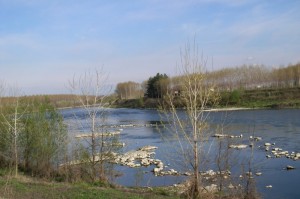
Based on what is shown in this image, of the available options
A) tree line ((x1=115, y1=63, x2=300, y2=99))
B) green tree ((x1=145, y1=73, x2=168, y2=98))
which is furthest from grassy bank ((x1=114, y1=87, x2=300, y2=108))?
green tree ((x1=145, y1=73, x2=168, y2=98))

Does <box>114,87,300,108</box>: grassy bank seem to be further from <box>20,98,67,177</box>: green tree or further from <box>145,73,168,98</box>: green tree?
<box>20,98,67,177</box>: green tree

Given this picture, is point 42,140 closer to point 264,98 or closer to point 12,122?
point 12,122

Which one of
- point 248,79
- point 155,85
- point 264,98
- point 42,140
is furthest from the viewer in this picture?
point 248,79

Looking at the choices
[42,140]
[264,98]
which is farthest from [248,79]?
[42,140]

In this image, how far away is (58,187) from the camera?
13750 millimetres

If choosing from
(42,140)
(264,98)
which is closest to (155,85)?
(264,98)

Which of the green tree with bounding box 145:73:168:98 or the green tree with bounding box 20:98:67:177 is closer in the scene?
the green tree with bounding box 20:98:67:177

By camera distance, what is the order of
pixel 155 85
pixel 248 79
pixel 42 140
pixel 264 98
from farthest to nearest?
pixel 248 79 → pixel 155 85 → pixel 264 98 → pixel 42 140

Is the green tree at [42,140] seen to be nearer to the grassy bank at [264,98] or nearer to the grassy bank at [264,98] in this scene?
the grassy bank at [264,98]

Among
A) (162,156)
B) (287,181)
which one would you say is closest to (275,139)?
(162,156)

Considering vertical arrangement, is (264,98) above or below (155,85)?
below

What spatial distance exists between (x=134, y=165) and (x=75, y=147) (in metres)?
6.57

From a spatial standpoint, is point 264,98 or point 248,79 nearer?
point 264,98

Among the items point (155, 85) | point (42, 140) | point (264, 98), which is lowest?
point (42, 140)
